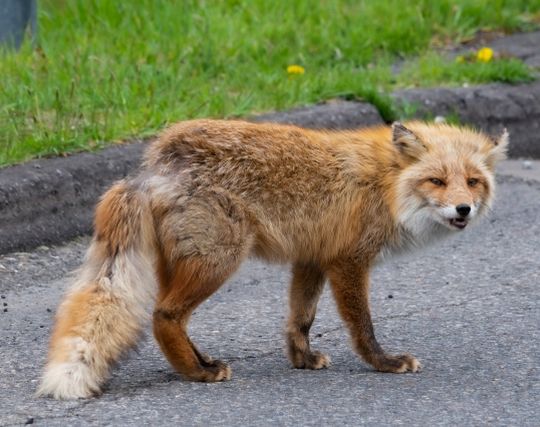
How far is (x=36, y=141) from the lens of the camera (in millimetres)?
6766

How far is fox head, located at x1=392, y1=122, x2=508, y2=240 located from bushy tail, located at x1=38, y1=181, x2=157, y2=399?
3.69 feet

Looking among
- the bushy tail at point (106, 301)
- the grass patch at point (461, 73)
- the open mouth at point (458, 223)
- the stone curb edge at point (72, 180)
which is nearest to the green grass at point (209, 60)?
the grass patch at point (461, 73)

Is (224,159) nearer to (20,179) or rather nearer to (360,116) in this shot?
(20,179)

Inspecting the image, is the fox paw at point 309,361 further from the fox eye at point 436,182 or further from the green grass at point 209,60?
the green grass at point 209,60

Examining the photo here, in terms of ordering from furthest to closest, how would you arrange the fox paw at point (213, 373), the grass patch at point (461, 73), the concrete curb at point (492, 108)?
the grass patch at point (461, 73) → the concrete curb at point (492, 108) → the fox paw at point (213, 373)

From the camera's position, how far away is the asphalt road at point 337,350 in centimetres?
435

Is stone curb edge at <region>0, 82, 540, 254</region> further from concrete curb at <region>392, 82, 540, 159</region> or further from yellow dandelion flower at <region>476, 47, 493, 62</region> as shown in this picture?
yellow dandelion flower at <region>476, 47, 493, 62</region>

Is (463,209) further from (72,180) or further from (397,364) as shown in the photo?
(72,180)

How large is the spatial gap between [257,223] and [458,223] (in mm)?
841

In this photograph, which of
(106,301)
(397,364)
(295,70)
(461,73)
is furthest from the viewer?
(461,73)

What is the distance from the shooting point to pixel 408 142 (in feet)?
16.8

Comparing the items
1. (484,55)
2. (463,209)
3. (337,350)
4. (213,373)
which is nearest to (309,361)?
(337,350)

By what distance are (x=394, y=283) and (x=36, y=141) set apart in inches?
85.5

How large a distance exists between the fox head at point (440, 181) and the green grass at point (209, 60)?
2.41 metres
